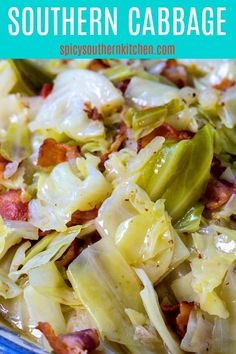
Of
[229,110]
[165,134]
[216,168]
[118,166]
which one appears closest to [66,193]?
[118,166]

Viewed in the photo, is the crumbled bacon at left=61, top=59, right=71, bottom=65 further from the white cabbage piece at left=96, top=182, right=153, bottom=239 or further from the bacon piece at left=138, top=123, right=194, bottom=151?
the white cabbage piece at left=96, top=182, right=153, bottom=239

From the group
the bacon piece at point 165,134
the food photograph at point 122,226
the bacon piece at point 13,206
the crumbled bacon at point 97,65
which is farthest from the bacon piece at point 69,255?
the crumbled bacon at point 97,65

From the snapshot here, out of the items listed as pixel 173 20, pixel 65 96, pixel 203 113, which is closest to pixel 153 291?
pixel 203 113

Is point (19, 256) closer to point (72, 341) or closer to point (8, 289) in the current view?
point (8, 289)

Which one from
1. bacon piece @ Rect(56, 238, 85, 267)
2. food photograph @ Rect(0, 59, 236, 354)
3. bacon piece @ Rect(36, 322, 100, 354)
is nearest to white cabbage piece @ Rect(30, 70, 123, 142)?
food photograph @ Rect(0, 59, 236, 354)

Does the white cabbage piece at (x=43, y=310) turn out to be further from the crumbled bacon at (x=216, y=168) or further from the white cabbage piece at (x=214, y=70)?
the white cabbage piece at (x=214, y=70)

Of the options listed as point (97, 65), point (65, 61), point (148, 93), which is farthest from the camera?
point (65, 61)

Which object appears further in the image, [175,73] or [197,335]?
[175,73]
